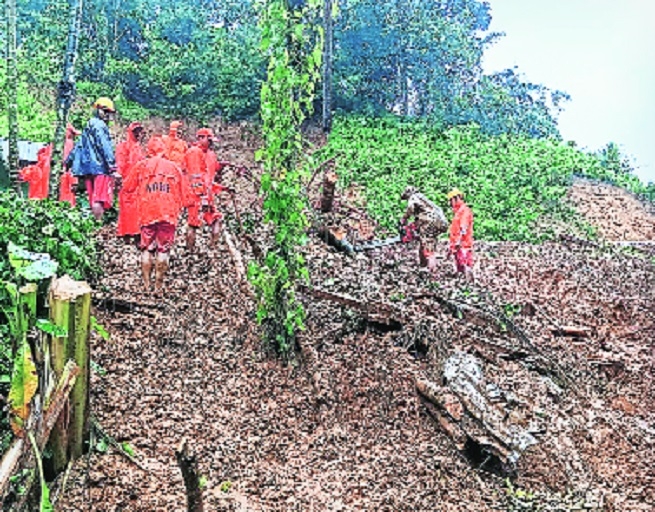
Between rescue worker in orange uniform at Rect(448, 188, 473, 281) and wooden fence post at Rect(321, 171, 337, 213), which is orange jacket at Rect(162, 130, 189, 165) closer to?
wooden fence post at Rect(321, 171, 337, 213)

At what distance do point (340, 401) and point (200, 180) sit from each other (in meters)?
3.75

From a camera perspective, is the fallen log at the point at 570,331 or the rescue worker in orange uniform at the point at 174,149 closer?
the rescue worker in orange uniform at the point at 174,149

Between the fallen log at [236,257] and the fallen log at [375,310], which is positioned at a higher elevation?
the fallen log at [236,257]

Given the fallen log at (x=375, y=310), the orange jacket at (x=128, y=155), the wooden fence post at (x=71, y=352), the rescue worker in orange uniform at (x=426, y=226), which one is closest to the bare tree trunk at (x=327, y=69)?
the rescue worker in orange uniform at (x=426, y=226)

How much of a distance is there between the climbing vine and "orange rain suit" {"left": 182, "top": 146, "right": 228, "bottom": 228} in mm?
2364

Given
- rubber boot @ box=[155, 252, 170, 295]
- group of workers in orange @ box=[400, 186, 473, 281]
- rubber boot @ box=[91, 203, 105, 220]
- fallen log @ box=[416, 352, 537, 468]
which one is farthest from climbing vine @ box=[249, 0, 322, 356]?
group of workers in orange @ box=[400, 186, 473, 281]

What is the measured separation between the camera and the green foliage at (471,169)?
61.3 ft

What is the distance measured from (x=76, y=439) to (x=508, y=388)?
149 inches

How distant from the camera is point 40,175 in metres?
10.3

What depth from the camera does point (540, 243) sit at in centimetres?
1619

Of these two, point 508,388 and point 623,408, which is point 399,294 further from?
point 623,408

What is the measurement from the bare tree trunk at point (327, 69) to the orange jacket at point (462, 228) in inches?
557

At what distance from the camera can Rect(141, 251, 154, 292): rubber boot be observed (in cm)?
657

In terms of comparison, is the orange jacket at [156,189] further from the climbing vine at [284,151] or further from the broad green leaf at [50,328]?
the broad green leaf at [50,328]
